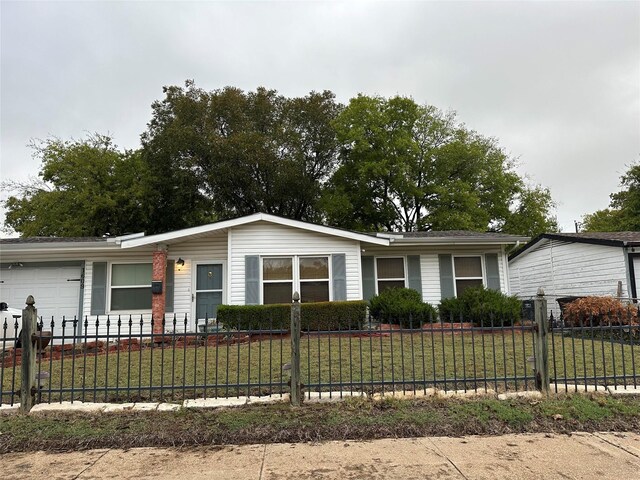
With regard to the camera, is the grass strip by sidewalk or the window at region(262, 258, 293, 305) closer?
the grass strip by sidewalk

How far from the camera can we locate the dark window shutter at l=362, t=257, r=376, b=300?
13.4 m

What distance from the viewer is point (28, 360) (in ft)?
15.1

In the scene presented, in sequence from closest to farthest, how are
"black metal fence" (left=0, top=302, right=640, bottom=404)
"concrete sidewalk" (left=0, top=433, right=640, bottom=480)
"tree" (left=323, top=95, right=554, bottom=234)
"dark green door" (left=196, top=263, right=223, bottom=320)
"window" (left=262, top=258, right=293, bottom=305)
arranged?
"concrete sidewalk" (left=0, top=433, right=640, bottom=480) < "black metal fence" (left=0, top=302, right=640, bottom=404) < "window" (left=262, top=258, right=293, bottom=305) < "dark green door" (left=196, top=263, right=223, bottom=320) < "tree" (left=323, top=95, right=554, bottom=234)

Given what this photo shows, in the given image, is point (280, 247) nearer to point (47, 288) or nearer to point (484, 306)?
point (484, 306)

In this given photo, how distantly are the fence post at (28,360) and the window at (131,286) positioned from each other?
7783mm

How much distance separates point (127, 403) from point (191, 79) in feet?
90.0

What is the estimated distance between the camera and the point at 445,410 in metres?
4.36

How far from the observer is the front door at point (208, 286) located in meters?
12.4

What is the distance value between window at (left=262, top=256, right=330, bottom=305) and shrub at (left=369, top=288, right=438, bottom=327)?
4.94 ft

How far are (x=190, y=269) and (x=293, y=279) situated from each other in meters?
3.21

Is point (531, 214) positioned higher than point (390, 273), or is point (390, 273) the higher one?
point (531, 214)

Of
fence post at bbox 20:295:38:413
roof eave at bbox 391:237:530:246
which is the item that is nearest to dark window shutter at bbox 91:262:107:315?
fence post at bbox 20:295:38:413

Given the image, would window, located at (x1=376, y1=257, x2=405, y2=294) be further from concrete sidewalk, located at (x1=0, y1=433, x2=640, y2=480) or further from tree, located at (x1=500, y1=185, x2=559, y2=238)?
tree, located at (x1=500, y1=185, x2=559, y2=238)

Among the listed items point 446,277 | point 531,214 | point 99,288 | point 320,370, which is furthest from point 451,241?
point 531,214
